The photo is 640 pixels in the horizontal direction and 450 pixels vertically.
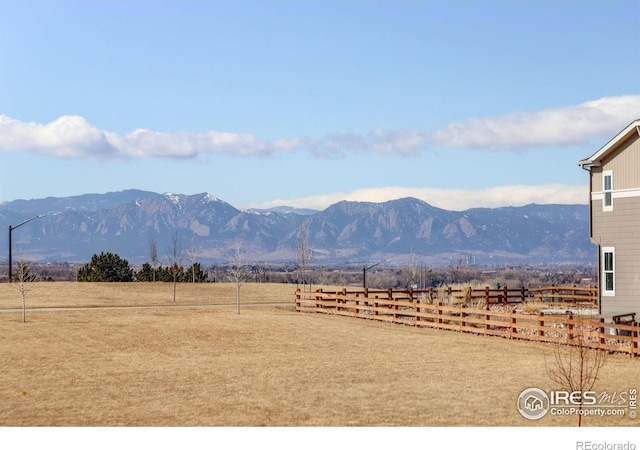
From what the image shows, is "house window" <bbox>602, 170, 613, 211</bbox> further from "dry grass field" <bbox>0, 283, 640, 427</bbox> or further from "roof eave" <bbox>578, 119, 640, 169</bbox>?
"dry grass field" <bbox>0, 283, 640, 427</bbox>

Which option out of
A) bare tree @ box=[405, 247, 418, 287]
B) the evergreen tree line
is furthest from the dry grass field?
the evergreen tree line

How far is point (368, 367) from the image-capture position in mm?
26031

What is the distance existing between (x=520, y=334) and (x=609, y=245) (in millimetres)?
5498

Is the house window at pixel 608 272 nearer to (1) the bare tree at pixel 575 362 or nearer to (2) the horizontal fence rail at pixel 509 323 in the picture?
(2) the horizontal fence rail at pixel 509 323

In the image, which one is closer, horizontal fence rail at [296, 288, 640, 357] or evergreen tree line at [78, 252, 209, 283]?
horizontal fence rail at [296, 288, 640, 357]

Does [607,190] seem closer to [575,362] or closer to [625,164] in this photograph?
[625,164]

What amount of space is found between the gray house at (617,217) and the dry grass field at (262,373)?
5.27m

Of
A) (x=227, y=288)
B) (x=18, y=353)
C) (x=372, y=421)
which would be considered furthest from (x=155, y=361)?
(x=227, y=288)

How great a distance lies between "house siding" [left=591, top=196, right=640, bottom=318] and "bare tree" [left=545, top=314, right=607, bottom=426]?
176 cm

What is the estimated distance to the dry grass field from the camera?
1873 centimetres

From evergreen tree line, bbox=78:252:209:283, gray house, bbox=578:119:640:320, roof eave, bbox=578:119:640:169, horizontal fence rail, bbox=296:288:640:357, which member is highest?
roof eave, bbox=578:119:640:169

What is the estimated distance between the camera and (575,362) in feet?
86.3

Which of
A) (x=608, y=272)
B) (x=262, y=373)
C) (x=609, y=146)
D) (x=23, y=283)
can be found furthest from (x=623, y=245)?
(x=23, y=283)

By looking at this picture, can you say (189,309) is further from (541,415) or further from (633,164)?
(541,415)
